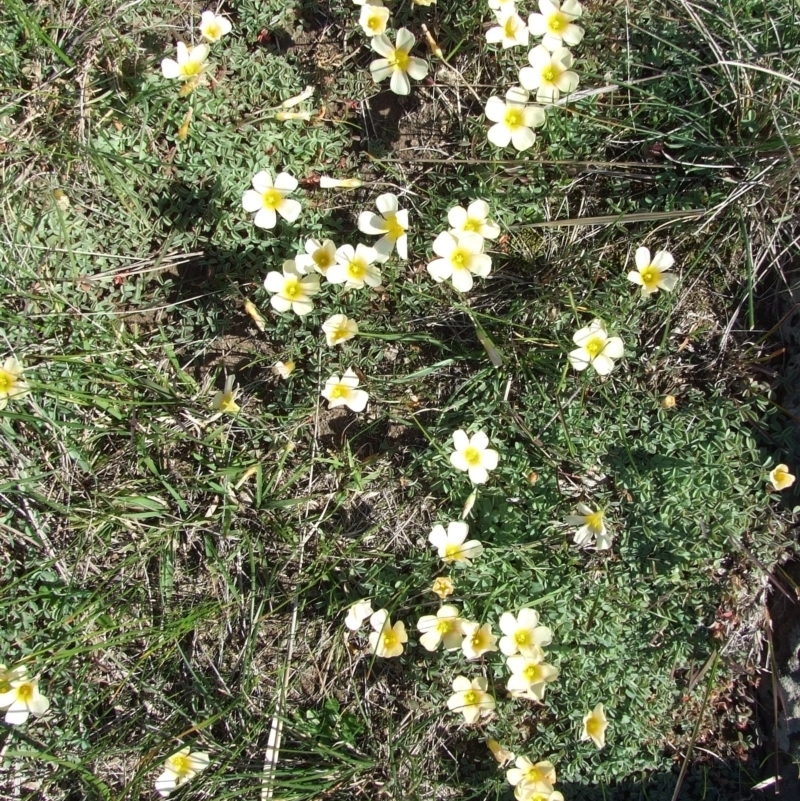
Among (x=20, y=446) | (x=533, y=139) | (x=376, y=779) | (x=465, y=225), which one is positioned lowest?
(x=376, y=779)

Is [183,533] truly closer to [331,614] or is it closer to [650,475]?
[331,614]

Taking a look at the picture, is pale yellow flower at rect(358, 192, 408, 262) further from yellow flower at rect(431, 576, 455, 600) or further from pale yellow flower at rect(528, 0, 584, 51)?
yellow flower at rect(431, 576, 455, 600)

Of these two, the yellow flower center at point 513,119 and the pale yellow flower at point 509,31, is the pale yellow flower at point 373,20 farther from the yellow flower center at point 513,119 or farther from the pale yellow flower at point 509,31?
the yellow flower center at point 513,119

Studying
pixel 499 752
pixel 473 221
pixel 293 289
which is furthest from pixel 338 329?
pixel 499 752

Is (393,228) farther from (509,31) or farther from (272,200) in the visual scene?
(509,31)

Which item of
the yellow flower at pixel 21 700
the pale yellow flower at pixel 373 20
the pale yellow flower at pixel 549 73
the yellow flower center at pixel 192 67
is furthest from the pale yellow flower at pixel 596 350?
the yellow flower at pixel 21 700

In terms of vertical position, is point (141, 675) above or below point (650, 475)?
below

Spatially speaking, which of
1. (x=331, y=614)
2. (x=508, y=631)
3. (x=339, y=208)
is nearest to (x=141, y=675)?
(x=331, y=614)
